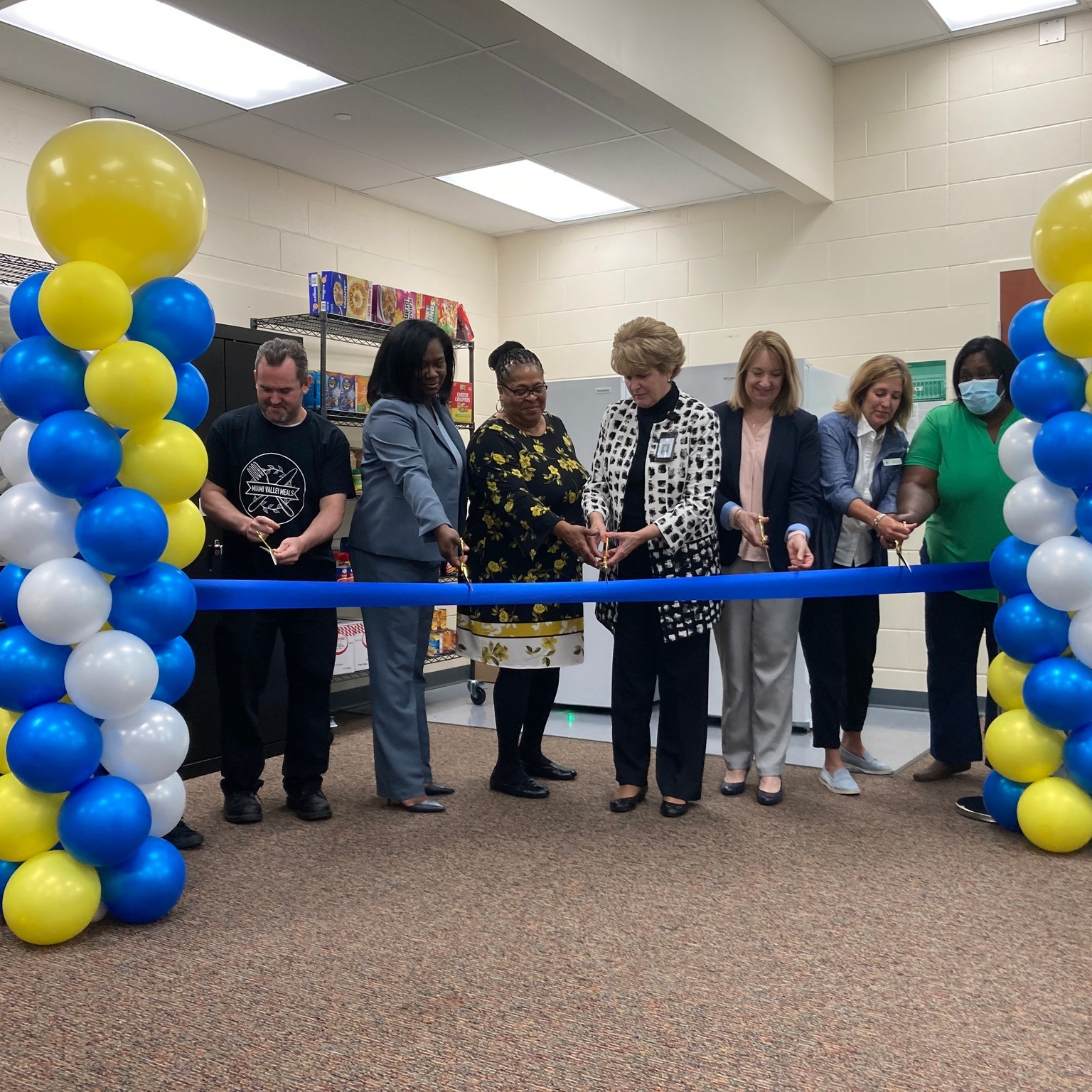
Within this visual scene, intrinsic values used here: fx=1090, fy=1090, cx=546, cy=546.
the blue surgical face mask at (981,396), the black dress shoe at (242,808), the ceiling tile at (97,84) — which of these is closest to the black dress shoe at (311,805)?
the black dress shoe at (242,808)

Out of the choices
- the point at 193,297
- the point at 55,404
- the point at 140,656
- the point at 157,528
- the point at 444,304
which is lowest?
the point at 140,656

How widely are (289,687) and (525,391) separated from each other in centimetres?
111

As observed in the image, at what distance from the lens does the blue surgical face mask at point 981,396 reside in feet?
10.6

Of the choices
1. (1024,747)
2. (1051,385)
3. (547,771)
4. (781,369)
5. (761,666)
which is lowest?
(547,771)

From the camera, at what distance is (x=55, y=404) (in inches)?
88.3

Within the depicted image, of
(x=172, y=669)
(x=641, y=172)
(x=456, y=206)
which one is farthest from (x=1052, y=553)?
(x=456, y=206)

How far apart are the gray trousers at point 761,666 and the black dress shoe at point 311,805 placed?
1.28m

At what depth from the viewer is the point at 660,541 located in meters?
3.08

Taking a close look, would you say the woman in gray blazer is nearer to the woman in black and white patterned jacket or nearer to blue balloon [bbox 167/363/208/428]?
the woman in black and white patterned jacket

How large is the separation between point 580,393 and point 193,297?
283 centimetres

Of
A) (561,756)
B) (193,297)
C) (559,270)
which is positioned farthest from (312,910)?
(559,270)

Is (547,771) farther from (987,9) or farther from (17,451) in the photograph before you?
(987,9)

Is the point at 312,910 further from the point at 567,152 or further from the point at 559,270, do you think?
the point at 559,270

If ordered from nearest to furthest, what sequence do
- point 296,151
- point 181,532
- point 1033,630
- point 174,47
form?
point 181,532 → point 1033,630 → point 174,47 → point 296,151
